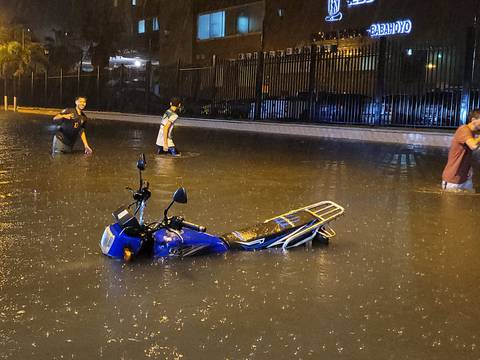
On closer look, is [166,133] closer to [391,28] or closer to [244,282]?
[244,282]

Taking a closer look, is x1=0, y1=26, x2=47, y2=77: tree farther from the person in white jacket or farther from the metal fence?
the person in white jacket

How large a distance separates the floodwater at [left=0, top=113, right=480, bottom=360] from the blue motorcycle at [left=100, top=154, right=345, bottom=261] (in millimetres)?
131

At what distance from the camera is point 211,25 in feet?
128

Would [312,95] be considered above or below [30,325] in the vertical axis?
above

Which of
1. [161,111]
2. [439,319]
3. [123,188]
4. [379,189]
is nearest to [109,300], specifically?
[439,319]

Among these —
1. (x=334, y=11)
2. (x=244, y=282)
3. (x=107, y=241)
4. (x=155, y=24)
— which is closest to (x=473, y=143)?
(x=244, y=282)

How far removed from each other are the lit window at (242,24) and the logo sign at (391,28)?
1022cm

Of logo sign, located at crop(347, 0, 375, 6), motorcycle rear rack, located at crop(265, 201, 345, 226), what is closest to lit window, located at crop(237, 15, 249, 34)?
logo sign, located at crop(347, 0, 375, 6)

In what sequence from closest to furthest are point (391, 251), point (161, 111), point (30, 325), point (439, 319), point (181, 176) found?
point (30, 325), point (439, 319), point (391, 251), point (181, 176), point (161, 111)

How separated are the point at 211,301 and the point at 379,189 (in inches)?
231

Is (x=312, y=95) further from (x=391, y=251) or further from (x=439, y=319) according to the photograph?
(x=439, y=319)

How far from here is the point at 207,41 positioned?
129 feet

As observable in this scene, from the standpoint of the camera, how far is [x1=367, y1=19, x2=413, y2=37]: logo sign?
26.1 m

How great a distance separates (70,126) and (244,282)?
9.38 metres
